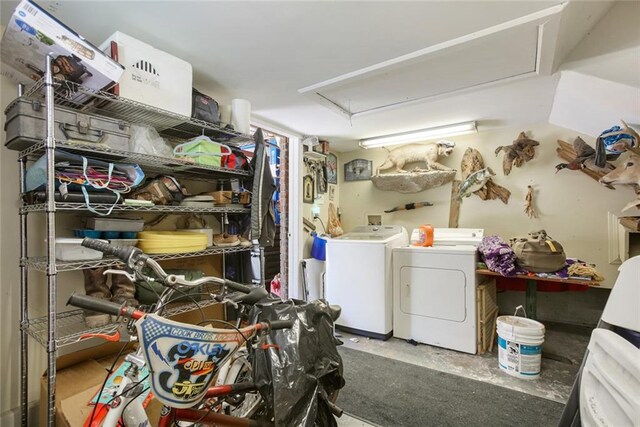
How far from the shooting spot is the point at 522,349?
2117 mm

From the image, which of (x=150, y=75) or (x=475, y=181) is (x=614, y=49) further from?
(x=150, y=75)

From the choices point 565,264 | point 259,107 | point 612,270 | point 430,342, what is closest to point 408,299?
point 430,342

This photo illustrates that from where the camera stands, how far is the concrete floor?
2.00 metres

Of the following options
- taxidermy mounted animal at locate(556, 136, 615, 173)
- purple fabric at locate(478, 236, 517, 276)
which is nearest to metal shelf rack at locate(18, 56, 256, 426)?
purple fabric at locate(478, 236, 517, 276)

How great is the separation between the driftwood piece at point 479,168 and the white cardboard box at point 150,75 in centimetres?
305

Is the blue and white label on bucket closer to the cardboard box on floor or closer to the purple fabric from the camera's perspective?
the purple fabric

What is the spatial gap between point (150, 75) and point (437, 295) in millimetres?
2803

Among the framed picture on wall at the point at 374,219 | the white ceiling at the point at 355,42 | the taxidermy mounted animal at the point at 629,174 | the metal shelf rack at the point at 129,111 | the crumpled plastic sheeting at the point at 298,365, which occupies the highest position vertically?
the white ceiling at the point at 355,42

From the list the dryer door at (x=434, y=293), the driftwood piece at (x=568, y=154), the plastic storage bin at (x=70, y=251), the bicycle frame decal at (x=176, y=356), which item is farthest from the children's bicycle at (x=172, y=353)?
the driftwood piece at (x=568, y=154)

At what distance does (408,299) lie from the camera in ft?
9.20

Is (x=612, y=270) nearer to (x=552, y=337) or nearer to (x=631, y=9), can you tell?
(x=552, y=337)

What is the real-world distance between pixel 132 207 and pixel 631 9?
2.76 metres

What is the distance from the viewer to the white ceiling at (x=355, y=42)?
55.3 inches

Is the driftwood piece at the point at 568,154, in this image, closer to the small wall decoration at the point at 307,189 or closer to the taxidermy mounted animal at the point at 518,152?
the taxidermy mounted animal at the point at 518,152
